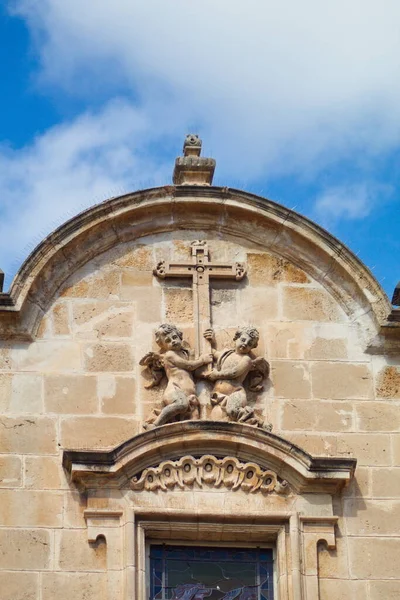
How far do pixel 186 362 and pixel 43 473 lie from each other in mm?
1739

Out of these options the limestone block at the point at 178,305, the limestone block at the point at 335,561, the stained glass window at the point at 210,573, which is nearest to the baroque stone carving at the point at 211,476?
the stained glass window at the point at 210,573

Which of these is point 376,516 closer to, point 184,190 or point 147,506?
point 147,506

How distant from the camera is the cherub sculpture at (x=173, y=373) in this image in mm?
17875

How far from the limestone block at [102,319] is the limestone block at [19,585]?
2.54 meters

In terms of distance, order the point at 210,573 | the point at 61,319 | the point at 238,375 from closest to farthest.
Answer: the point at 210,573 < the point at 238,375 < the point at 61,319

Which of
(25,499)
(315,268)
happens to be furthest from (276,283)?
(25,499)

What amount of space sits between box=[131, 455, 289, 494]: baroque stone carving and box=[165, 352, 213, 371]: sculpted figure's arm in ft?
3.06

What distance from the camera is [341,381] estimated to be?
1844 centimetres

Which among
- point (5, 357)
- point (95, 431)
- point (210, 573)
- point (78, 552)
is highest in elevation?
point (5, 357)

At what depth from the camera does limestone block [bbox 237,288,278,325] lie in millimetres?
18719

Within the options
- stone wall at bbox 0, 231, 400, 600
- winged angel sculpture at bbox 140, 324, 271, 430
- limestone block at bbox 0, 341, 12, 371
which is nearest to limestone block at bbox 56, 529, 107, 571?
stone wall at bbox 0, 231, 400, 600

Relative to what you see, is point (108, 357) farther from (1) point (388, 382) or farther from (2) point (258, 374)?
(1) point (388, 382)

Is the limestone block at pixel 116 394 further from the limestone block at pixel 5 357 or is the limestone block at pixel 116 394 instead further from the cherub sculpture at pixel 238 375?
the limestone block at pixel 5 357

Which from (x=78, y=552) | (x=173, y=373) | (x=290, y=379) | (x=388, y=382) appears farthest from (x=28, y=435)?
(x=388, y=382)
